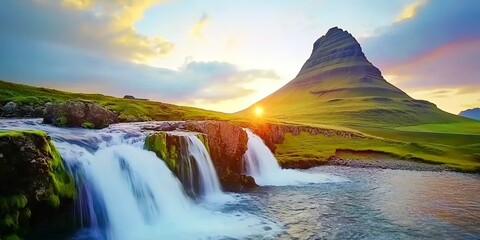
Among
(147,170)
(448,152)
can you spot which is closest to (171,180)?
(147,170)

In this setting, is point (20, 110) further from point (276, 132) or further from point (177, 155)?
point (276, 132)

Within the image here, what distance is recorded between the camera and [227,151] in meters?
38.2

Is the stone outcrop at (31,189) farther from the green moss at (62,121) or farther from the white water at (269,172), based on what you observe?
the white water at (269,172)

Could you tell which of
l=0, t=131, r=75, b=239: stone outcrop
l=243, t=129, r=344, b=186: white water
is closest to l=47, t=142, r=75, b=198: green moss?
l=0, t=131, r=75, b=239: stone outcrop

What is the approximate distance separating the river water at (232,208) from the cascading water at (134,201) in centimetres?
6

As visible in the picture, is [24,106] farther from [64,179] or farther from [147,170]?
[64,179]

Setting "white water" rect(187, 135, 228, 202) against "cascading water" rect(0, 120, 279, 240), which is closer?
"cascading water" rect(0, 120, 279, 240)

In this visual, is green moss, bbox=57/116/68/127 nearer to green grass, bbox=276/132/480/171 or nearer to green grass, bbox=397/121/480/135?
green grass, bbox=276/132/480/171

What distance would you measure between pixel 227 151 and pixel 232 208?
460 inches

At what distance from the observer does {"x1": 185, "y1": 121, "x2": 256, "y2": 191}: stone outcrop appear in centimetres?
3519

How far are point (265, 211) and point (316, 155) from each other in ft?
113

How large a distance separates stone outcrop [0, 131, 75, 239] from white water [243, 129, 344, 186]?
77.1ft

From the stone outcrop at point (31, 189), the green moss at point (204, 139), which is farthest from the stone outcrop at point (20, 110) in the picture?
the stone outcrop at point (31, 189)

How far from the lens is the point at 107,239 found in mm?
18953
